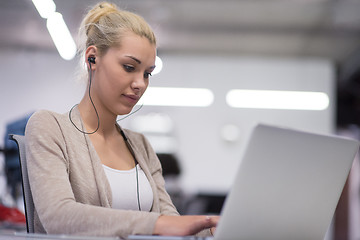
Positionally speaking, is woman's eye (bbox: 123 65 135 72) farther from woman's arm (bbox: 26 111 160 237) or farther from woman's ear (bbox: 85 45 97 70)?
woman's arm (bbox: 26 111 160 237)

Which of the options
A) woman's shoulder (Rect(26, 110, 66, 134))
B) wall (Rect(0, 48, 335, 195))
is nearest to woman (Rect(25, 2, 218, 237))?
woman's shoulder (Rect(26, 110, 66, 134))

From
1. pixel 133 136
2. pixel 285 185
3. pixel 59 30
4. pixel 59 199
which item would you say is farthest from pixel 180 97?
pixel 285 185

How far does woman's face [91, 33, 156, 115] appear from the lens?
139 centimetres

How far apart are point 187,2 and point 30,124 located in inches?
173

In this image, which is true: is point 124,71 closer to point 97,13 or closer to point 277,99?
point 97,13

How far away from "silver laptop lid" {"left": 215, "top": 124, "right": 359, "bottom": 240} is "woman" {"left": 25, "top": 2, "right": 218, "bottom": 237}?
0.34 feet

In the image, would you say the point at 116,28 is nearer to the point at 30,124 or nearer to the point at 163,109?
the point at 30,124

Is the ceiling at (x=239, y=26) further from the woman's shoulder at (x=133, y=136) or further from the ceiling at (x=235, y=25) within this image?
the woman's shoulder at (x=133, y=136)

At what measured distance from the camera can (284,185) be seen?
95 cm

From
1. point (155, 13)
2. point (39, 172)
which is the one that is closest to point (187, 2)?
point (155, 13)

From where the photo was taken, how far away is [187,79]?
730cm

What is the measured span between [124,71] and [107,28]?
0.55ft

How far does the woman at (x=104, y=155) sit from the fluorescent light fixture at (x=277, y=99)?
5.75m

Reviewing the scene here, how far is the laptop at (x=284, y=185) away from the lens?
887mm
